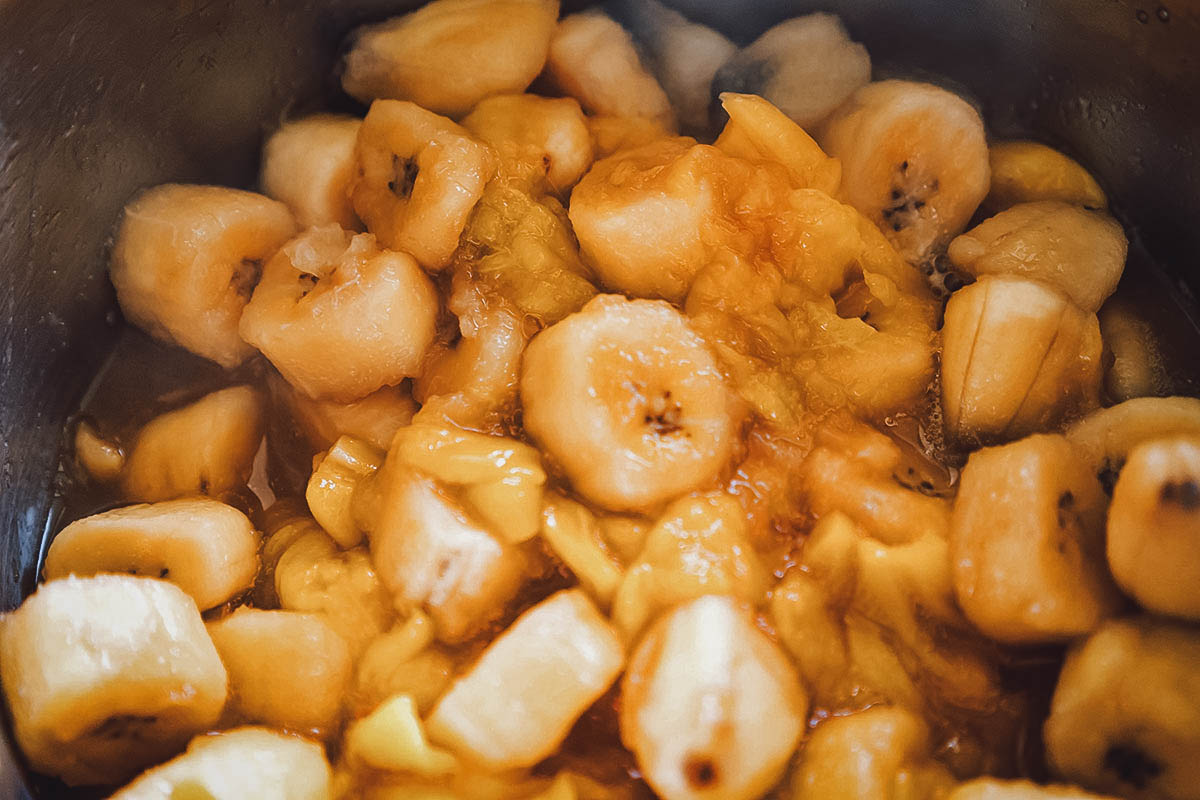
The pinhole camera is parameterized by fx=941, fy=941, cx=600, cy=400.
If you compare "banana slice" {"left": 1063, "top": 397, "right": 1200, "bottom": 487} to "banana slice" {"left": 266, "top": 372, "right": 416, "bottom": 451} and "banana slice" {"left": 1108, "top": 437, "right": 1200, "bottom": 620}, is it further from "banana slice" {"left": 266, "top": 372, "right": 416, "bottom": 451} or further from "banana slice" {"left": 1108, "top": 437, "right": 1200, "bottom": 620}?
"banana slice" {"left": 266, "top": 372, "right": 416, "bottom": 451}

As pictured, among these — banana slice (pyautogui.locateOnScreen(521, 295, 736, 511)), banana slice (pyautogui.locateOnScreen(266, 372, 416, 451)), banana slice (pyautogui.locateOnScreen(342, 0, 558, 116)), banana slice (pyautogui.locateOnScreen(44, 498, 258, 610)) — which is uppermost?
banana slice (pyautogui.locateOnScreen(342, 0, 558, 116))

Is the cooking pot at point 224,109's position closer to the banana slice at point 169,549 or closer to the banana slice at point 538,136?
the banana slice at point 169,549

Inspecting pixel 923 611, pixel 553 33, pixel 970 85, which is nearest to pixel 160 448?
pixel 553 33

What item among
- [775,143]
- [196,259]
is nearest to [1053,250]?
[775,143]

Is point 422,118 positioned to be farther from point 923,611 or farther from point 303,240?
point 923,611

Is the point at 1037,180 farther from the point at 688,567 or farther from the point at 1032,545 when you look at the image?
the point at 688,567

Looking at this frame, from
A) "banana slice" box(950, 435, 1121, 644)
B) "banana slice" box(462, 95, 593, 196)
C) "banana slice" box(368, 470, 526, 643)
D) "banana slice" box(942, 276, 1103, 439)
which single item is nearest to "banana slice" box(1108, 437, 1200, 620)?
"banana slice" box(950, 435, 1121, 644)

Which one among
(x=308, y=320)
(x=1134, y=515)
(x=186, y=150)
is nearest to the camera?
(x=1134, y=515)
